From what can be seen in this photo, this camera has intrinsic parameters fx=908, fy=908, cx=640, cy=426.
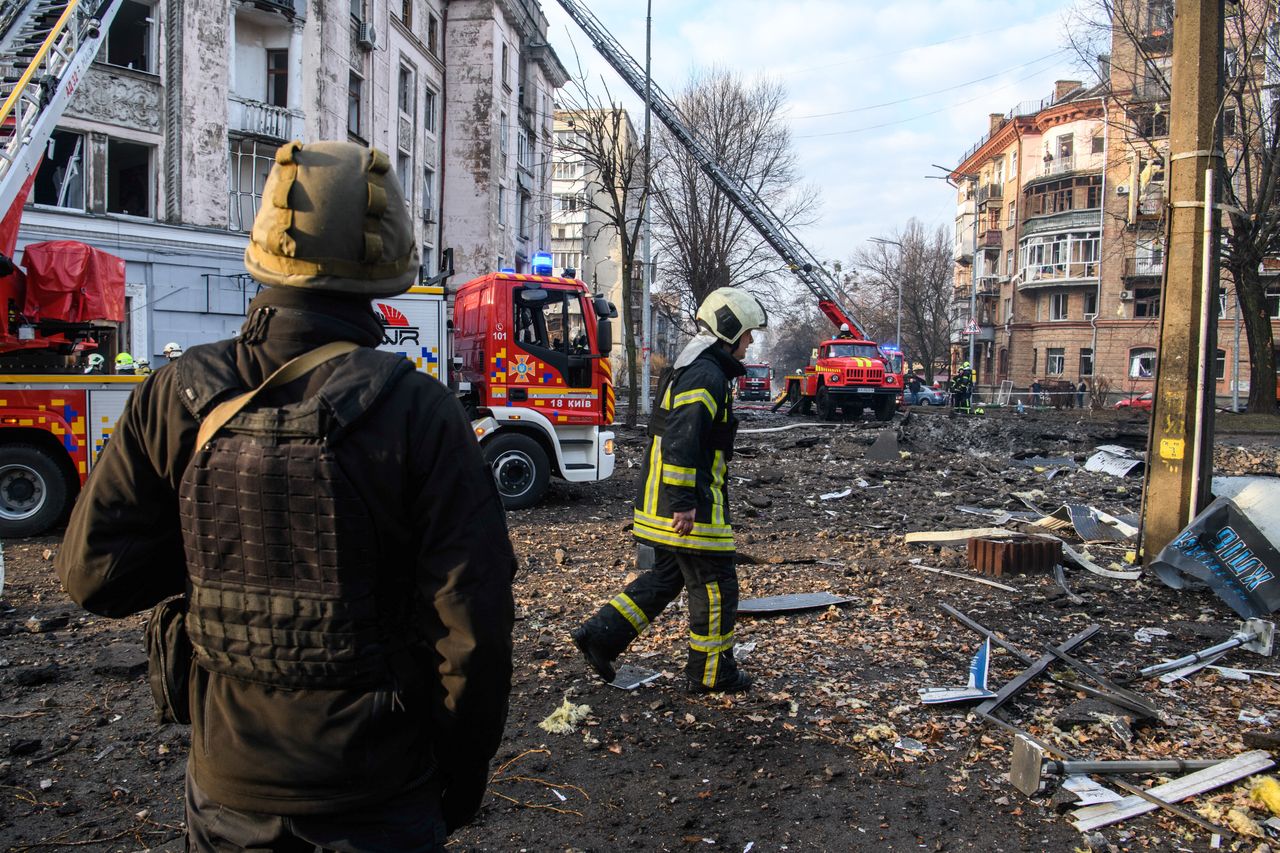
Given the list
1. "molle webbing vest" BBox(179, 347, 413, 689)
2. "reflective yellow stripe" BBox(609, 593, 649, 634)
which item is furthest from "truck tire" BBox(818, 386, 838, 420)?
"molle webbing vest" BBox(179, 347, 413, 689)

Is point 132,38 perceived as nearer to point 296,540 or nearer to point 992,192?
point 296,540

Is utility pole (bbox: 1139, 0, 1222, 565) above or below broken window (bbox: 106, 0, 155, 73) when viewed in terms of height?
below

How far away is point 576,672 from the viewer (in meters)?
5.02

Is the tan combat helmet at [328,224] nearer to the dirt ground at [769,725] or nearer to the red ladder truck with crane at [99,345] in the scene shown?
the dirt ground at [769,725]

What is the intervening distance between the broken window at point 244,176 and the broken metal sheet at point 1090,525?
20387 mm

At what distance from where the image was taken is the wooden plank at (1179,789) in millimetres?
3395

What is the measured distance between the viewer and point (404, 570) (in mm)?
1729

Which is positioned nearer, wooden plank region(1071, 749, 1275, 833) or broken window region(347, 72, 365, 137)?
wooden plank region(1071, 749, 1275, 833)

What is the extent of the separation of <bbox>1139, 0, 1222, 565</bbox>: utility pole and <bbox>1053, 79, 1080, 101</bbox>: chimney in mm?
58985

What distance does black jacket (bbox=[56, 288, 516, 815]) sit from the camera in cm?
162

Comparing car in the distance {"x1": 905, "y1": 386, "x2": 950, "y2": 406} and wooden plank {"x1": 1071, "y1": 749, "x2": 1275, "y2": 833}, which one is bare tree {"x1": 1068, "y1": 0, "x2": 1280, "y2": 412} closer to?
car in the distance {"x1": 905, "y1": 386, "x2": 950, "y2": 406}

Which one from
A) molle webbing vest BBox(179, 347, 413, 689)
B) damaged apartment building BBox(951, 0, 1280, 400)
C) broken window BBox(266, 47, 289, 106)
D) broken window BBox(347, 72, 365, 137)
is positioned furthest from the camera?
damaged apartment building BBox(951, 0, 1280, 400)

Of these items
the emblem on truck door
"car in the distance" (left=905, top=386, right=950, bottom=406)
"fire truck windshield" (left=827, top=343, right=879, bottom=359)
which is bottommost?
"car in the distance" (left=905, top=386, right=950, bottom=406)

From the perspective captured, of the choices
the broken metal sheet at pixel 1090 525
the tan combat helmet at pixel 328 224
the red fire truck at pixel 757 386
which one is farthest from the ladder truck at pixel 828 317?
the tan combat helmet at pixel 328 224
